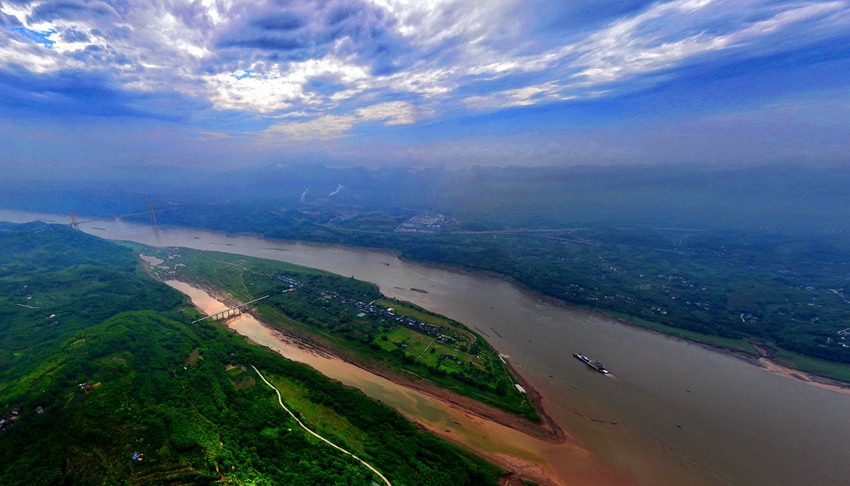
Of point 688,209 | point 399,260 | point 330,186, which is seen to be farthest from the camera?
point 330,186

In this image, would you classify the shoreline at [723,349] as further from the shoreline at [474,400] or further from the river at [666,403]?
the shoreline at [474,400]

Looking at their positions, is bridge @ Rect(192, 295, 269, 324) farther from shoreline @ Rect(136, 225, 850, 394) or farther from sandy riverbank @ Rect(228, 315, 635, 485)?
shoreline @ Rect(136, 225, 850, 394)

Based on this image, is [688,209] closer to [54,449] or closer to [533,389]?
[533,389]

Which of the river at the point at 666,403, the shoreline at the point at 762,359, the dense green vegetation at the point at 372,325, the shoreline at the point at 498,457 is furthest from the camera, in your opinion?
the shoreline at the point at 762,359

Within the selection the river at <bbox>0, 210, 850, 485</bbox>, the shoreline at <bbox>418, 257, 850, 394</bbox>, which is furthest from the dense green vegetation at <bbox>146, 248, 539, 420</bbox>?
the shoreline at <bbox>418, 257, 850, 394</bbox>

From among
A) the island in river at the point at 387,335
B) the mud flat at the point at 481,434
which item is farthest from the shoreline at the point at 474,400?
the mud flat at the point at 481,434

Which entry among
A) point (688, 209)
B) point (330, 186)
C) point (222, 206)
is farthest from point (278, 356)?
point (330, 186)
